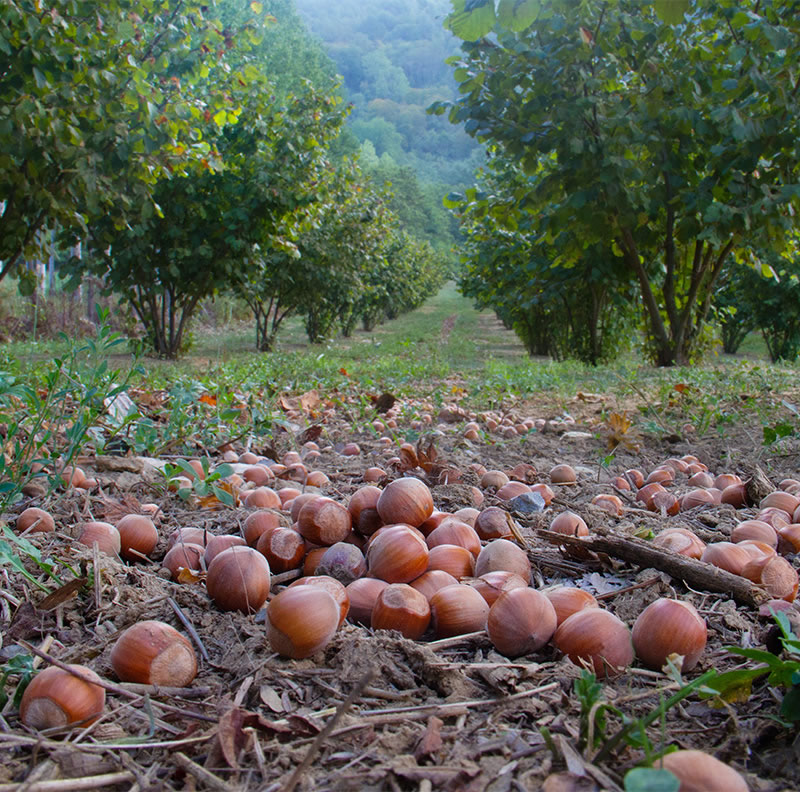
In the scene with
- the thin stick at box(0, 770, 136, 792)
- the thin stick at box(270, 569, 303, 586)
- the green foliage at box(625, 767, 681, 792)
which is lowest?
the thin stick at box(0, 770, 136, 792)

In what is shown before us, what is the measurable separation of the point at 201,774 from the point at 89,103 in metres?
5.94

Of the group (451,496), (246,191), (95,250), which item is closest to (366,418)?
(451,496)

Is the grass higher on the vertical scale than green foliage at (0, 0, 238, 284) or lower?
lower

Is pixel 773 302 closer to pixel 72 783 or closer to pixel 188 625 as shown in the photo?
pixel 188 625

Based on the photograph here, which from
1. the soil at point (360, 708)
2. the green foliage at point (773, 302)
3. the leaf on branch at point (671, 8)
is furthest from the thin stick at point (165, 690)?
the green foliage at point (773, 302)

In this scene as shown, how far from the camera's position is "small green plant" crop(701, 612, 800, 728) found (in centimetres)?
93

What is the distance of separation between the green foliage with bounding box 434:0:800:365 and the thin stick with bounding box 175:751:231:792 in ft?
23.3

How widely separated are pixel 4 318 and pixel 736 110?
13.0 meters

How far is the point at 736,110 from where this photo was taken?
6.54m

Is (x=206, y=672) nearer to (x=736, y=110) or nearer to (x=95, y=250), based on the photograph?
(x=736, y=110)

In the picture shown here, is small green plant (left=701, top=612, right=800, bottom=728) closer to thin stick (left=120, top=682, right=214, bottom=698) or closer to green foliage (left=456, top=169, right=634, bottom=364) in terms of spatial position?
thin stick (left=120, top=682, right=214, bottom=698)

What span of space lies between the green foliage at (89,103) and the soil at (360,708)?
15.1 feet

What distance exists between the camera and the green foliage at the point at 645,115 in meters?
6.82

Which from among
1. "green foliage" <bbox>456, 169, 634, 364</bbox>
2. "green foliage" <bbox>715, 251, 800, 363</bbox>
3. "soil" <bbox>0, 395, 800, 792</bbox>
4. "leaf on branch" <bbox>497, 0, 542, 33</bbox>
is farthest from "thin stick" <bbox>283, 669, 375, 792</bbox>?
"green foliage" <bbox>715, 251, 800, 363</bbox>
